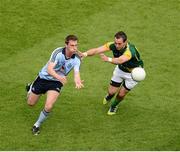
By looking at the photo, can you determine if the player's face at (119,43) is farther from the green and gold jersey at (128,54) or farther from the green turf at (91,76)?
the green turf at (91,76)

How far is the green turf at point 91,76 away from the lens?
12695mm

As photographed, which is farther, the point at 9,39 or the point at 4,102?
the point at 9,39

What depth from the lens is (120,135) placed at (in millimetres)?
12867

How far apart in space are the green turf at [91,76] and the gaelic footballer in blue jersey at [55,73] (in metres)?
0.79

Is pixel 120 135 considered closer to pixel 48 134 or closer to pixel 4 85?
pixel 48 134

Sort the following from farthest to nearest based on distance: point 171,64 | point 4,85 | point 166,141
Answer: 1. point 171,64
2. point 4,85
3. point 166,141

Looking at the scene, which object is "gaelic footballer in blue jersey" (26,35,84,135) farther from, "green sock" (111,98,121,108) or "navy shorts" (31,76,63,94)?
"green sock" (111,98,121,108)

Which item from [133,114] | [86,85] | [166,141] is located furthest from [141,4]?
[166,141]

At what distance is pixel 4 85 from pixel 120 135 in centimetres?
400

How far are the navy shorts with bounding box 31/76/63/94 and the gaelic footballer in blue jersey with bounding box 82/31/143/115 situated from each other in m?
1.01

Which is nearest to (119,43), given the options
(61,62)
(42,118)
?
(61,62)

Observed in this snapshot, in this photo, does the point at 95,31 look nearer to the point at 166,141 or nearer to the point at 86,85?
the point at 86,85

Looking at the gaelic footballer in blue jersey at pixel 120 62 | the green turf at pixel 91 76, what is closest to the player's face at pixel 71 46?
the gaelic footballer in blue jersey at pixel 120 62

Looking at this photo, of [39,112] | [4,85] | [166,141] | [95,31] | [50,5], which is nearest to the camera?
[166,141]
